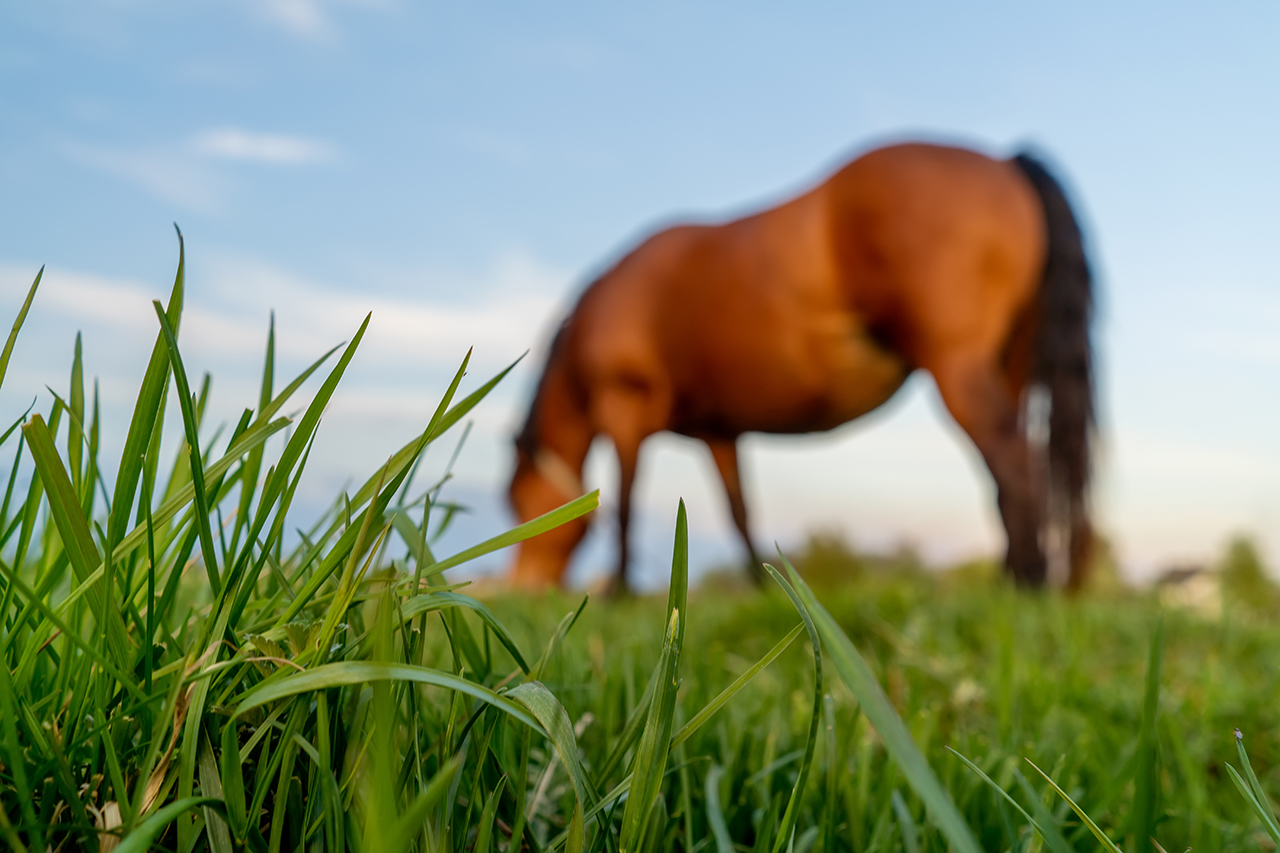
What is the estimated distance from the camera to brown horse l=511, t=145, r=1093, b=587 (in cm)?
327

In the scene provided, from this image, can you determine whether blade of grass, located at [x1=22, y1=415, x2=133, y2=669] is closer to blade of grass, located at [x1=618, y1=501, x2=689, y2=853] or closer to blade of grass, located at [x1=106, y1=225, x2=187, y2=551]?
blade of grass, located at [x1=106, y1=225, x2=187, y2=551]

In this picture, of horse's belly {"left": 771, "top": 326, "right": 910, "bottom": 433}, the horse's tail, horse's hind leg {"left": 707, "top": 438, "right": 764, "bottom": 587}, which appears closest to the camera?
the horse's tail

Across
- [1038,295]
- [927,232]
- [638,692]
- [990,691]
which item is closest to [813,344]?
[927,232]

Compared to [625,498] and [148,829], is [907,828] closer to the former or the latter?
[148,829]

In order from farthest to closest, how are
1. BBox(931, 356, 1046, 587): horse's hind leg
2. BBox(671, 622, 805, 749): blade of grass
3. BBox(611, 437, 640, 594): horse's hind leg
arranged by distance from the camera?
BBox(611, 437, 640, 594): horse's hind leg → BBox(931, 356, 1046, 587): horse's hind leg → BBox(671, 622, 805, 749): blade of grass


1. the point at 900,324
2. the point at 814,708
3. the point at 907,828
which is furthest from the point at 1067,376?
the point at 814,708

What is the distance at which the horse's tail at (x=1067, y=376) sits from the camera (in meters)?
3.41

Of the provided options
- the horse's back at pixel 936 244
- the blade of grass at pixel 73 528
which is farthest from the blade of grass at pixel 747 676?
the horse's back at pixel 936 244

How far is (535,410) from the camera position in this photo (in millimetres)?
5441

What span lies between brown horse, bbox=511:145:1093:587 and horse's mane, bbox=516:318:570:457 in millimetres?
962

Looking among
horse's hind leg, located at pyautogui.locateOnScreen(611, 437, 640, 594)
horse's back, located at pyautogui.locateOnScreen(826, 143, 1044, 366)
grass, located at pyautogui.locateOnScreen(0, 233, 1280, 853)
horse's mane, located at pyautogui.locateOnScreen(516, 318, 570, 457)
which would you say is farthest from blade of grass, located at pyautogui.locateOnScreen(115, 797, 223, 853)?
horse's mane, located at pyautogui.locateOnScreen(516, 318, 570, 457)

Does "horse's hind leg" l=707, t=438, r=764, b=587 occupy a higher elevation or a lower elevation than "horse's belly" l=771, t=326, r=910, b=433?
lower

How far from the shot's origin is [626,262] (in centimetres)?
499

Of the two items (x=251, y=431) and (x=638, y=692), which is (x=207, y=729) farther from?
(x=638, y=692)
